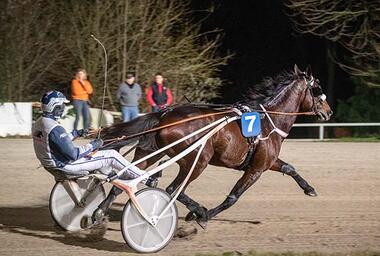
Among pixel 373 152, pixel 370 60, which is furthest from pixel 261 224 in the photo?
pixel 370 60

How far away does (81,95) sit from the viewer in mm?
15320

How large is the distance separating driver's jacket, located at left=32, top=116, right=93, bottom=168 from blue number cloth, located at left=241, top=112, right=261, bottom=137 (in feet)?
5.83

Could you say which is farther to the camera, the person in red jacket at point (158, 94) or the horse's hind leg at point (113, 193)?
the person in red jacket at point (158, 94)

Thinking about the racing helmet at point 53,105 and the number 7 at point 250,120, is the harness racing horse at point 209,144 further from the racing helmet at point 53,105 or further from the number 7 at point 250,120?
the racing helmet at point 53,105

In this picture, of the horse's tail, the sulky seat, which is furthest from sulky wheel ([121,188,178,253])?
the horse's tail

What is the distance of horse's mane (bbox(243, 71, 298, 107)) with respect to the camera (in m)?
8.59

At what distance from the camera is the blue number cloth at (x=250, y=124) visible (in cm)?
790

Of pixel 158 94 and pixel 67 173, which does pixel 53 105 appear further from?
pixel 158 94

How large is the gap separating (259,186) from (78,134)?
397 centimetres

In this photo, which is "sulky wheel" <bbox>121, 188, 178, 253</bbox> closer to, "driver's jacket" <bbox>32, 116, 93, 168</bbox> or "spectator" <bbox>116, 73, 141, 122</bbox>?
"driver's jacket" <bbox>32, 116, 93, 168</bbox>

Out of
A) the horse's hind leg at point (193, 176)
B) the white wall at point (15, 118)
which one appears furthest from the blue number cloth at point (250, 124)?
the white wall at point (15, 118)

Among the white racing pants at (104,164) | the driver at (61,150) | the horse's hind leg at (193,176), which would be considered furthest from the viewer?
the horse's hind leg at (193,176)

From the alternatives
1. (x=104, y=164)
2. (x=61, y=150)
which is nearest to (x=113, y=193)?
(x=104, y=164)

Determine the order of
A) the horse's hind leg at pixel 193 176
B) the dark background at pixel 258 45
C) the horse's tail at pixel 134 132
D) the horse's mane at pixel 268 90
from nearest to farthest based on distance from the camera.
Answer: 1. the horse's hind leg at pixel 193 176
2. the horse's tail at pixel 134 132
3. the horse's mane at pixel 268 90
4. the dark background at pixel 258 45
